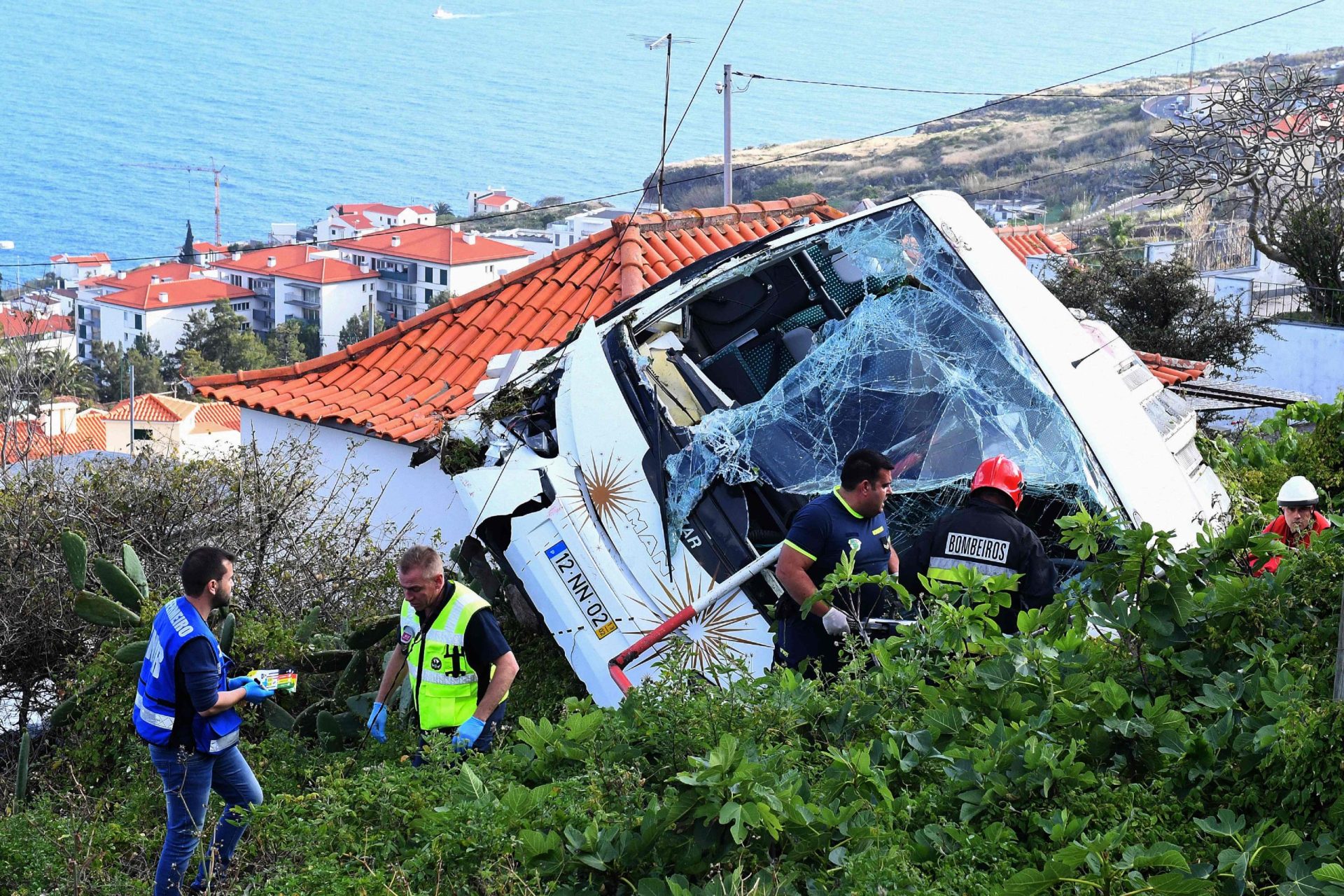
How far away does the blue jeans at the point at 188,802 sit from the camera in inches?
186

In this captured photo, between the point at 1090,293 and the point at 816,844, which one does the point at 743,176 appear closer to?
the point at 1090,293

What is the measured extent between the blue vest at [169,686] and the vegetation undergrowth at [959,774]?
91 cm

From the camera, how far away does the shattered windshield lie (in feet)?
17.7

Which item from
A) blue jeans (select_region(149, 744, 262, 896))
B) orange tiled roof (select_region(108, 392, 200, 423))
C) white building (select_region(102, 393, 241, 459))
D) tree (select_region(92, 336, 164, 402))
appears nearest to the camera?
blue jeans (select_region(149, 744, 262, 896))

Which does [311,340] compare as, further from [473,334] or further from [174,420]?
[473,334]

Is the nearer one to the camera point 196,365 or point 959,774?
point 959,774

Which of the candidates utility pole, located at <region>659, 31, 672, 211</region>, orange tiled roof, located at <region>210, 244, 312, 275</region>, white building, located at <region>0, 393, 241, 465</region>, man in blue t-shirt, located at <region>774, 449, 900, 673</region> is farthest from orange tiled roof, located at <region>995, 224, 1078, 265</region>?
orange tiled roof, located at <region>210, 244, 312, 275</region>

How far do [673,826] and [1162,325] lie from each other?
60.5ft

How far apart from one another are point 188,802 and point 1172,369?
38.2 ft

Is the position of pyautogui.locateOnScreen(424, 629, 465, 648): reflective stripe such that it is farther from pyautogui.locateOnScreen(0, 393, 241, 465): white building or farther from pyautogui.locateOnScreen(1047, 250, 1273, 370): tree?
pyautogui.locateOnScreen(1047, 250, 1273, 370): tree

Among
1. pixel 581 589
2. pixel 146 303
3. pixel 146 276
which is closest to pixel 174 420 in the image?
pixel 581 589

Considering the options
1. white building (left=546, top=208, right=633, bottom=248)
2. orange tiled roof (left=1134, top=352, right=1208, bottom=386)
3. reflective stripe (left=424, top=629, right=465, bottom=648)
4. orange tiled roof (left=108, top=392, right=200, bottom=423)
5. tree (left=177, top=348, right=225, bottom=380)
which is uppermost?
white building (left=546, top=208, right=633, bottom=248)

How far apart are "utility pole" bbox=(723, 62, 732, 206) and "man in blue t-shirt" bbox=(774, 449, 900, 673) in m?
14.6

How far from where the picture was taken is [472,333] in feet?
41.9
